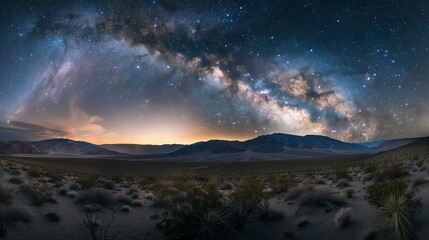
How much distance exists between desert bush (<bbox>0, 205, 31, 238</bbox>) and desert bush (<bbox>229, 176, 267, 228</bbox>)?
8.30 metres

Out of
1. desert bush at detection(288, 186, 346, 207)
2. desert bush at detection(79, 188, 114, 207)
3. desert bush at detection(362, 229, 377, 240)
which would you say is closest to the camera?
desert bush at detection(362, 229, 377, 240)

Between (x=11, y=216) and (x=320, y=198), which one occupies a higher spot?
(x=320, y=198)

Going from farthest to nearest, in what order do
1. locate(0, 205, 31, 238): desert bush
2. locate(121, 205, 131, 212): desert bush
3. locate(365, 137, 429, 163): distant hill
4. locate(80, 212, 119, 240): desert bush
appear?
locate(365, 137, 429, 163): distant hill
locate(121, 205, 131, 212): desert bush
locate(80, 212, 119, 240): desert bush
locate(0, 205, 31, 238): desert bush

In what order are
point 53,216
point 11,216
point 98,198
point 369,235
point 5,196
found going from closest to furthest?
1. point 369,235
2. point 11,216
3. point 53,216
4. point 5,196
5. point 98,198

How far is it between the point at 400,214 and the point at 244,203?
5.79 meters

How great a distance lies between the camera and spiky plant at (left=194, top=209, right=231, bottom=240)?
403 inches

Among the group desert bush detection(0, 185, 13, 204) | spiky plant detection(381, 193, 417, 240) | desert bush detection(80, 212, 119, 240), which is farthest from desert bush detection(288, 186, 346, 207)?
desert bush detection(0, 185, 13, 204)

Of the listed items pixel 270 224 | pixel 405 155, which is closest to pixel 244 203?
pixel 270 224

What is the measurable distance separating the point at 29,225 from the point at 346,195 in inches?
560

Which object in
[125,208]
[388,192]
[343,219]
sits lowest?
[125,208]

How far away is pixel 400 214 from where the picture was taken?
28.3 ft

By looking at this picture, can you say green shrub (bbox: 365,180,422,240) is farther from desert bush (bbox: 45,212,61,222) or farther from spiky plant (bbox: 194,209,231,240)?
desert bush (bbox: 45,212,61,222)

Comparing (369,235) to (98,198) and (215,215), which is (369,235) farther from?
(98,198)

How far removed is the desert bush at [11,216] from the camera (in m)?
10.6
